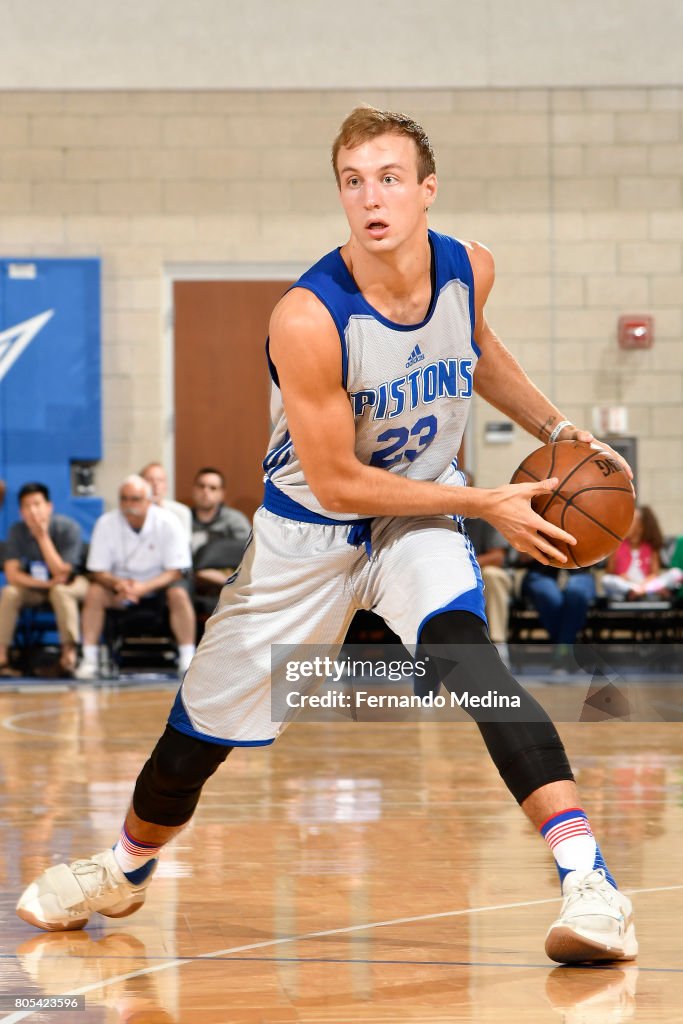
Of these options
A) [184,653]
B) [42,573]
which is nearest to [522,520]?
[184,653]

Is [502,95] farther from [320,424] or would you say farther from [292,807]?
[320,424]

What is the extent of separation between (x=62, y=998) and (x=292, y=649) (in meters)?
0.76

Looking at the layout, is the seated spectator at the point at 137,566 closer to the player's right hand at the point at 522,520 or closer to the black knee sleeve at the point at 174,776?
the black knee sleeve at the point at 174,776

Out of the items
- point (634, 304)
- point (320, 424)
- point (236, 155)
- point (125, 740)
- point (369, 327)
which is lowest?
point (125, 740)

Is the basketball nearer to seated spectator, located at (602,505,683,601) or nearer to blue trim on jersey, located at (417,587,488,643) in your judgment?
blue trim on jersey, located at (417,587,488,643)

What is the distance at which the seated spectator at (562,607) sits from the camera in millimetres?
8633

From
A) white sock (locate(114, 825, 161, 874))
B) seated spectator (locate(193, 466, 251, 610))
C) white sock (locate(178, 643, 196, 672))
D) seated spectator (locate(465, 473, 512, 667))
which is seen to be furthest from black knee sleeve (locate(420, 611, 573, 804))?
seated spectator (locate(193, 466, 251, 610))

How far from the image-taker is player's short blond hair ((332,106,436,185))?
8.73ft

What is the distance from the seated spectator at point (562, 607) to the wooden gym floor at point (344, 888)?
264 cm

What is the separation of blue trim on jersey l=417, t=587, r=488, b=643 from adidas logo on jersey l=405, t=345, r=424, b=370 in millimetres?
445

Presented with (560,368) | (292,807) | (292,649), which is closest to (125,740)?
(292,807)

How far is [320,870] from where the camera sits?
356 cm

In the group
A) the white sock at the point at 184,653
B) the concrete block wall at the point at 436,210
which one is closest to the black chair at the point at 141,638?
the white sock at the point at 184,653

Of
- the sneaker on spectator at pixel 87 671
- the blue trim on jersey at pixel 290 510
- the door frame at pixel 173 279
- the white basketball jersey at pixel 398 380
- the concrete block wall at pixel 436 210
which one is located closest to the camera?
the white basketball jersey at pixel 398 380
